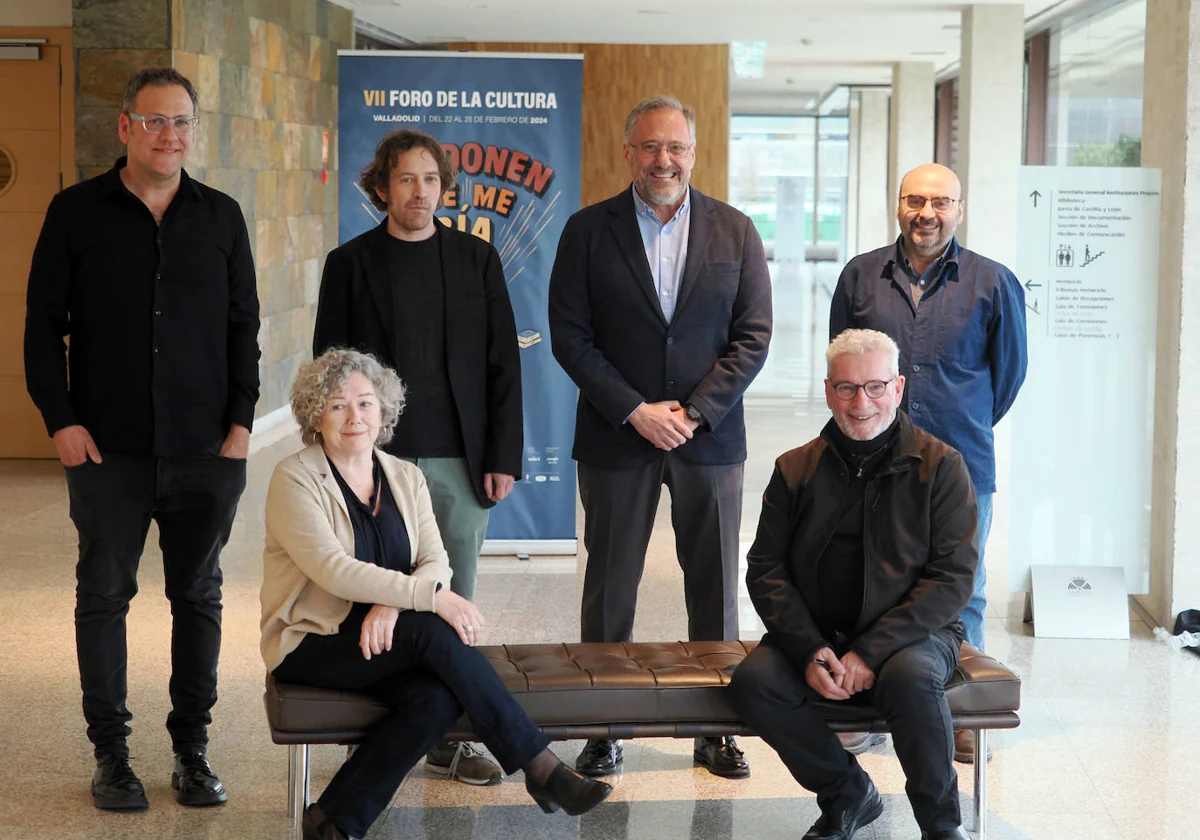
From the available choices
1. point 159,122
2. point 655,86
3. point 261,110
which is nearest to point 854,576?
point 159,122

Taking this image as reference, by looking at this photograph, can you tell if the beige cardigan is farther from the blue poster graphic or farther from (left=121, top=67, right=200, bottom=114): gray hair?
the blue poster graphic

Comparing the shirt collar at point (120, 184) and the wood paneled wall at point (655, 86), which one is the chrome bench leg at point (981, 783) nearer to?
the shirt collar at point (120, 184)

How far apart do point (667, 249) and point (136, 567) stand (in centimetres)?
168

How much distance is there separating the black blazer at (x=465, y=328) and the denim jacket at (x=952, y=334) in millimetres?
1079

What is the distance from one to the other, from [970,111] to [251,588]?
7482mm

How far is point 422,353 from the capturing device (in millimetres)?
3781

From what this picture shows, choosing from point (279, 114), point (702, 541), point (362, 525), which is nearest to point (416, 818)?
point (362, 525)

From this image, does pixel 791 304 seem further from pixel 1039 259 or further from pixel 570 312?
pixel 570 312

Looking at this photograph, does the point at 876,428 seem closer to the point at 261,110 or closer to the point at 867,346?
the point at 867,346

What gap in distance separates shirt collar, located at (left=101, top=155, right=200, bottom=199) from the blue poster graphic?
7.24ft

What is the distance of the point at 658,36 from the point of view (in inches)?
574

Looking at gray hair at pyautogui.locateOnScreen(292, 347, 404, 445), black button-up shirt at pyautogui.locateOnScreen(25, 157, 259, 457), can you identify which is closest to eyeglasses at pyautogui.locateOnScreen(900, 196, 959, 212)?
gray hair at pyautogui.locateOnScreen(292, 347, 404, 445)

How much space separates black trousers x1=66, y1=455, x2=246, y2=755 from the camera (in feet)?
11.5

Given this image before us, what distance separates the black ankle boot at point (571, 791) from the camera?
122 inches
